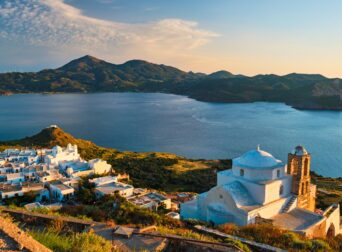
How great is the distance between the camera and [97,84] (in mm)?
190375

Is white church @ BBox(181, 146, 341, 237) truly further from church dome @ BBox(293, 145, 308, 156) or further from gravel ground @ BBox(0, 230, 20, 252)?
gravel ground @ BBox(0, 230, 20, 252)

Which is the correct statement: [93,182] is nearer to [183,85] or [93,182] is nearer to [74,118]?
[74,118]

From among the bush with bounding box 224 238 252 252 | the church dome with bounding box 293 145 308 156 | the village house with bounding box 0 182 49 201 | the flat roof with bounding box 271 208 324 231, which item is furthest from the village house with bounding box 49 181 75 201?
the bush with bounding box 224 238 252 252

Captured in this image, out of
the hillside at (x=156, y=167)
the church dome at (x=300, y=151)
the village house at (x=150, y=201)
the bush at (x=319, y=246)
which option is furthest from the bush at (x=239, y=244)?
the hillside at (x=156, y=167)

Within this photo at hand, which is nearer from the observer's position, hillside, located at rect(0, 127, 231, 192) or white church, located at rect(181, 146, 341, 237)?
white church, located at rect(181, 146, 341, 237)

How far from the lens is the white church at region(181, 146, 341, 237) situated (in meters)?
11.9

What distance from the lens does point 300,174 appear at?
45.5 ft

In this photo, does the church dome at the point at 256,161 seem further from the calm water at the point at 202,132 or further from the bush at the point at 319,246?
the calm water at the point at 202,132

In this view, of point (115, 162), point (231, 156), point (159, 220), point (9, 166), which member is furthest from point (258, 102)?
point (159, 220)

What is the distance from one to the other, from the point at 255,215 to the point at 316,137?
48.9m

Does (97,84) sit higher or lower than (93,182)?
higher

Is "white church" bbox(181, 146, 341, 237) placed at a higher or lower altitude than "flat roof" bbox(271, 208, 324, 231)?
higher

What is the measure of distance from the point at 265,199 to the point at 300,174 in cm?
259

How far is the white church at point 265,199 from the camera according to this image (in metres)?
11.9
